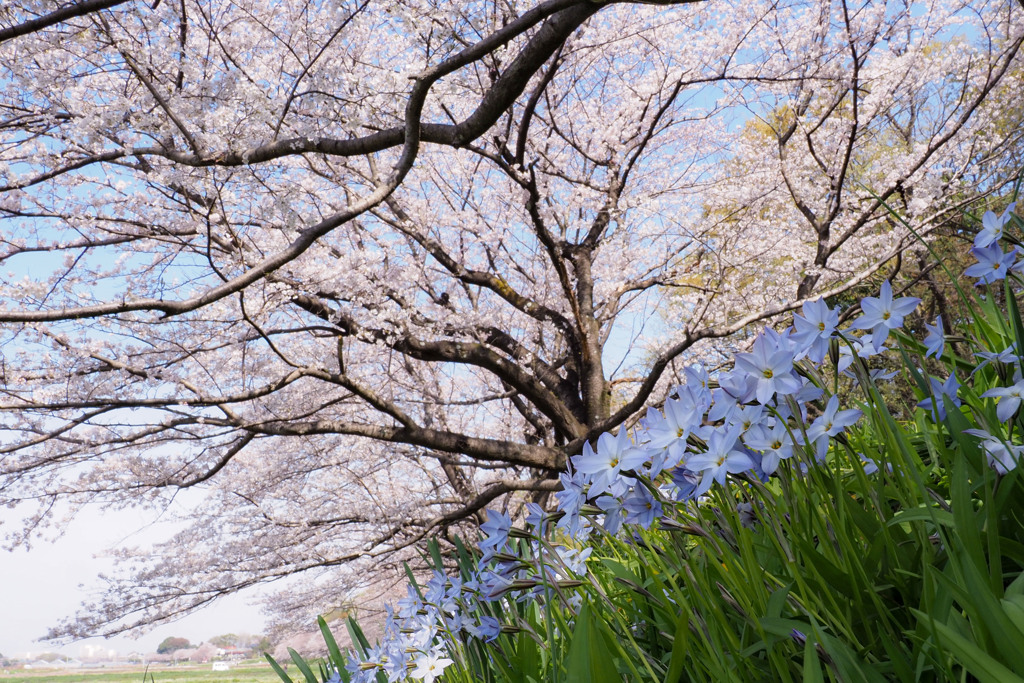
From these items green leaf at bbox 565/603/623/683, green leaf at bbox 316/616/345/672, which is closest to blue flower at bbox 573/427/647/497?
green leaf at bbox 565/603/623/683

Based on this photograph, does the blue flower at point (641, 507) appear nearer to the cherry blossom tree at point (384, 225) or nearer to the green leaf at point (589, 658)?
the green leaf at point (589, 658)

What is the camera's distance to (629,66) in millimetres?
7758

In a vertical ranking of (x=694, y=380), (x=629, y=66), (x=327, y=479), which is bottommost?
(x=694, y=380)

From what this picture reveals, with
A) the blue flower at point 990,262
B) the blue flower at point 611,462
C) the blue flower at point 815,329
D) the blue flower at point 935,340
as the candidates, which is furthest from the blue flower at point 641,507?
the blue flower at point 990,262

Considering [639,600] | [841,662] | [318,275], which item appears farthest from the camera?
[318,275]

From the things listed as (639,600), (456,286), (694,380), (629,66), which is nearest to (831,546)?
(694,380)

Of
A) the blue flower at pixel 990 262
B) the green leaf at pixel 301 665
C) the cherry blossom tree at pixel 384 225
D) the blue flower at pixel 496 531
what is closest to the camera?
the blue flower at pixel 990 262

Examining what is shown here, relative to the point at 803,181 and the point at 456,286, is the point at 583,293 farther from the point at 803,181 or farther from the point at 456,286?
the point at 803,181

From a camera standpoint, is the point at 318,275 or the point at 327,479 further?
the point at 327,479

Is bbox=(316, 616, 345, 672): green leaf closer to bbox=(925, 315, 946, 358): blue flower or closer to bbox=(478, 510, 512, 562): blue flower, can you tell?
bbox=(478, 510, 512, 562): blue flower

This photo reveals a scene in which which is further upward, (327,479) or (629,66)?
(629,66)

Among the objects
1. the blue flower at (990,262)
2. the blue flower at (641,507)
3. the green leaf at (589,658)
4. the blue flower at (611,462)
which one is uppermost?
the blue flower at (990,262)

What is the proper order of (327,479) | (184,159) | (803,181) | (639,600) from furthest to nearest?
(327,479)
(803,181)
(184,159)
(639,600)

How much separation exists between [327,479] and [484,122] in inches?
296
